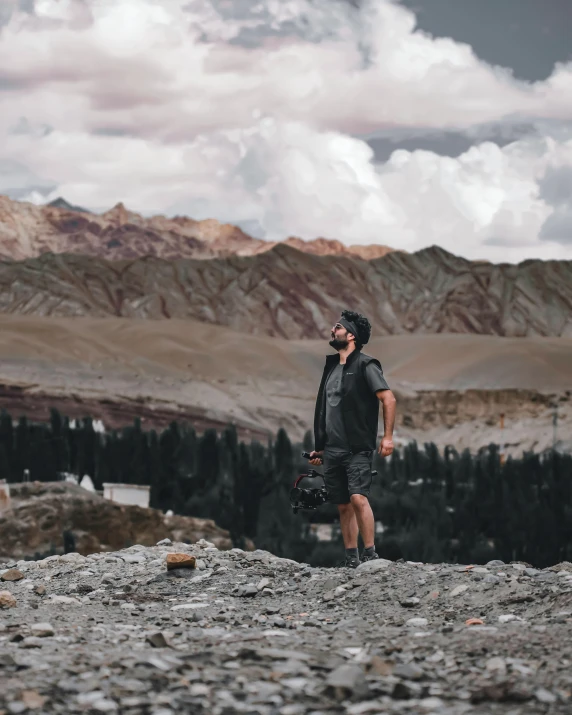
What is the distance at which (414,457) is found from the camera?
60.9m

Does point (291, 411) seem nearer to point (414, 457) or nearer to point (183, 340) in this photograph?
point (414, 457)

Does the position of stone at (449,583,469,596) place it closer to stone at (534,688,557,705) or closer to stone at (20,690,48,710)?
stone at (534,688,557,705)

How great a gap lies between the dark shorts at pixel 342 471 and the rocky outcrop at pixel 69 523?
49.4 ft

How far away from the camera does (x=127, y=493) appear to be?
131ft

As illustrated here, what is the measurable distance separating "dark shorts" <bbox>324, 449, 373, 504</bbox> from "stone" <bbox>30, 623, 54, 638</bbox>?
2.84 metres

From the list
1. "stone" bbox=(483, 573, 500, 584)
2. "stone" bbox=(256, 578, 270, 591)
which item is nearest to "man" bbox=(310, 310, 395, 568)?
"stone" bbox=(256, 578, 270, 591)

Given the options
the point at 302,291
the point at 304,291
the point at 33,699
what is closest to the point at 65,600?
the point at 33,699

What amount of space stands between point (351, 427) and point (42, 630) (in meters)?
3.19

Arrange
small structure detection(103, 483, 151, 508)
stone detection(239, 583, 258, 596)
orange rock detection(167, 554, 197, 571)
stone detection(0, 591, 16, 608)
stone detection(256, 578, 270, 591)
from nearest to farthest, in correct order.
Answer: stone detection(0, 591, 16, 608)
stone detection(239, 583, 258, 596)
stone detection(256, 578, 270, 591)
orange rock detection(167, 554, 197, 571)
small structure detection(103, 483, 151, 508)

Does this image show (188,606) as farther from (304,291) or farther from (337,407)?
(304,291)

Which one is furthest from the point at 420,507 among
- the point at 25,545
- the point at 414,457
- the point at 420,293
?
the point at 420,293

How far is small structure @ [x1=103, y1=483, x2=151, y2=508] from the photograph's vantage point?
124ft

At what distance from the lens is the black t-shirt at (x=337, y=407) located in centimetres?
879

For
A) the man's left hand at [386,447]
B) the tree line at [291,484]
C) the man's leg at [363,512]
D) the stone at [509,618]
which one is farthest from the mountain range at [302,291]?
the stone at [509,618]
